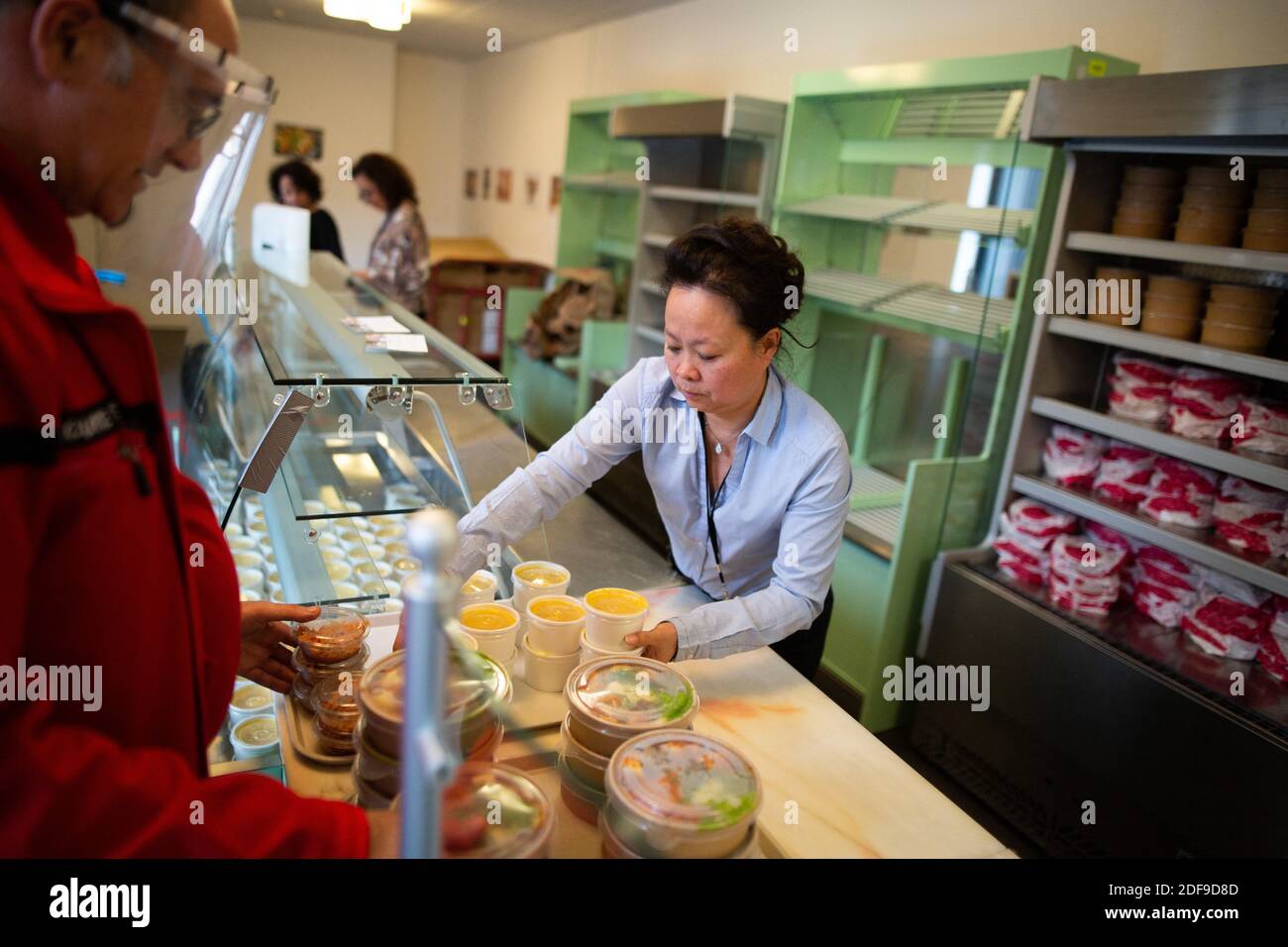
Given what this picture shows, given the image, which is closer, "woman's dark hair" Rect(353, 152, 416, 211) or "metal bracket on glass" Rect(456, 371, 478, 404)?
"metal bracket on glass" Rect(456, 371, 478, 404)

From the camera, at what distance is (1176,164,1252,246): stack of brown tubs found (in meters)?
2.59

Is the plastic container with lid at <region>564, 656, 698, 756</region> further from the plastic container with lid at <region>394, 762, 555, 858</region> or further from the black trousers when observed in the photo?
the black trousers

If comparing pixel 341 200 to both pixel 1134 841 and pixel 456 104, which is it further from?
pixel 1134 841

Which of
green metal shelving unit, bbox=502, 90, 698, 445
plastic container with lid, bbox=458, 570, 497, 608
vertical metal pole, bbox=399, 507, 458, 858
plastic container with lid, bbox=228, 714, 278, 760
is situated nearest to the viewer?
vertical metal pole, bbox=399, 507, 458, 858

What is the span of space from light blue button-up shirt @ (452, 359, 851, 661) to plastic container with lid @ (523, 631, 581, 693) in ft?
0.78

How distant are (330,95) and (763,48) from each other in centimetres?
685

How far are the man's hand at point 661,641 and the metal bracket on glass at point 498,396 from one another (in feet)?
2.40

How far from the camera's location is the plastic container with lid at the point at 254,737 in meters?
1.66

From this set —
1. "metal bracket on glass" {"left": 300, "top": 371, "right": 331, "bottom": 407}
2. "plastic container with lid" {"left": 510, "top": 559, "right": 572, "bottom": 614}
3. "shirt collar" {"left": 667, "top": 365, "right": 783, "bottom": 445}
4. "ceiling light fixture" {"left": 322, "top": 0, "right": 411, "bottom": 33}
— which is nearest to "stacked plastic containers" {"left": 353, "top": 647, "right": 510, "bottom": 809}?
"plastic container with lid" {"left": 510, "top": 559, "right": 572, "bottom": 614}

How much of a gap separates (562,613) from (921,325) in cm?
271

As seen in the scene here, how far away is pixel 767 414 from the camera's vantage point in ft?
6.82

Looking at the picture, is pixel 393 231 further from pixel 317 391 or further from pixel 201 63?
pixel 201 63

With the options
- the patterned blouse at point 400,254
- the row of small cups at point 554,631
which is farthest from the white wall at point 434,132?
the row of small cups at point 554,631
